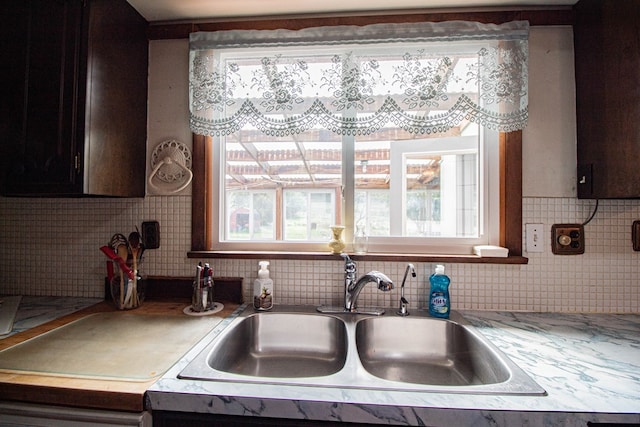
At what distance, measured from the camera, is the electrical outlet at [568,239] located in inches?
48.3

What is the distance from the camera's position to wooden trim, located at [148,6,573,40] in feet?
4.13

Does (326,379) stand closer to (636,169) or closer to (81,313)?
(81,313)

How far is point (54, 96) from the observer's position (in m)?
1.06

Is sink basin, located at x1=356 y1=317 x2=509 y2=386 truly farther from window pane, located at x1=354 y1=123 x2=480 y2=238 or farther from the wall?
window pane, located at x1=354 y1=123 x2=480 y2=238

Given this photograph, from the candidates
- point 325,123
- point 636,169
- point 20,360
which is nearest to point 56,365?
point 20,360

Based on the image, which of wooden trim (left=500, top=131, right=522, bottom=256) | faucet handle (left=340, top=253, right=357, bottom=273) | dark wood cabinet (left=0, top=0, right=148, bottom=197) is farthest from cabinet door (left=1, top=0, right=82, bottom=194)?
wooden trim (left=500, top=131, right=522, bottom=256)

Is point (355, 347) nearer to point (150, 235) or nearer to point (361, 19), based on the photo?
point (150, 235)

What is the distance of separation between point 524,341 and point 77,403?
1.31 metres

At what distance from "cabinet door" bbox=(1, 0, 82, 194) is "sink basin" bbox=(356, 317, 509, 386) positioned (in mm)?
1279

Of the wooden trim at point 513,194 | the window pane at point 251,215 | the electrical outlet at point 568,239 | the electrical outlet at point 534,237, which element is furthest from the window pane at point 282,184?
the electrical outlet at point 568,239

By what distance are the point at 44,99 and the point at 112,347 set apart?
94 centimetres

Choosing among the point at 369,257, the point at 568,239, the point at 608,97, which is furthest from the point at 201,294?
the point at 608,97

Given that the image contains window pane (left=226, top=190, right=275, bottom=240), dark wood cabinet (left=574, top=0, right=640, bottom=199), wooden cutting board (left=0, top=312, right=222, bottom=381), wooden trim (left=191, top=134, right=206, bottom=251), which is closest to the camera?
wooden cutting board (left=0, top=312, right=222, bottom=381)

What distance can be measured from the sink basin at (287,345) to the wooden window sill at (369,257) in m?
0.26
